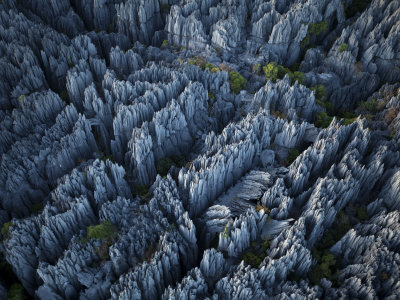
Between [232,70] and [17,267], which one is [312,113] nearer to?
[232,70]

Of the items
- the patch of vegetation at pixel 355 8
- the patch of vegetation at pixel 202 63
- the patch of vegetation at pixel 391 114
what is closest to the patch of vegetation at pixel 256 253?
the patch of vegetation at pixel 391 114

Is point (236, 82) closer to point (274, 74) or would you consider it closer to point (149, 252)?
point (274, 74)

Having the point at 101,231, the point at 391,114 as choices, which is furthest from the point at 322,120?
the point at 101,231

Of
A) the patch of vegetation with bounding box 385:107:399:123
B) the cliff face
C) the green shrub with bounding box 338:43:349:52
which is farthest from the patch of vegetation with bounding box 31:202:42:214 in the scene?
the green shrub with bounding box 338:43:349:52

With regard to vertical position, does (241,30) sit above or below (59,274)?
above

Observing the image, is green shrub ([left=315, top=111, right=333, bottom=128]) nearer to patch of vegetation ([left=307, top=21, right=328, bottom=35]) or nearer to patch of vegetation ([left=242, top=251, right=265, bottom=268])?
patch of vegetation ([left=307, top=21, right=328, bottom=35])

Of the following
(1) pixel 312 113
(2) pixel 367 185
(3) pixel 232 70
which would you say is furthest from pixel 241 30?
(2) pixel 367 185

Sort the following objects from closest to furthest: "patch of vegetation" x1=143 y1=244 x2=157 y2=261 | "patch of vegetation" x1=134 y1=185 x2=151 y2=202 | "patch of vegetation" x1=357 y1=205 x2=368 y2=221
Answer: "patch of vegetation" x1=143 y1=244 x2=157 y2=261 → "patch of vegetation" x1=357 y1=205 x2=368 y2=221 → "patch of vegetation" x1=134 y1=185 x2=151 y2=202
